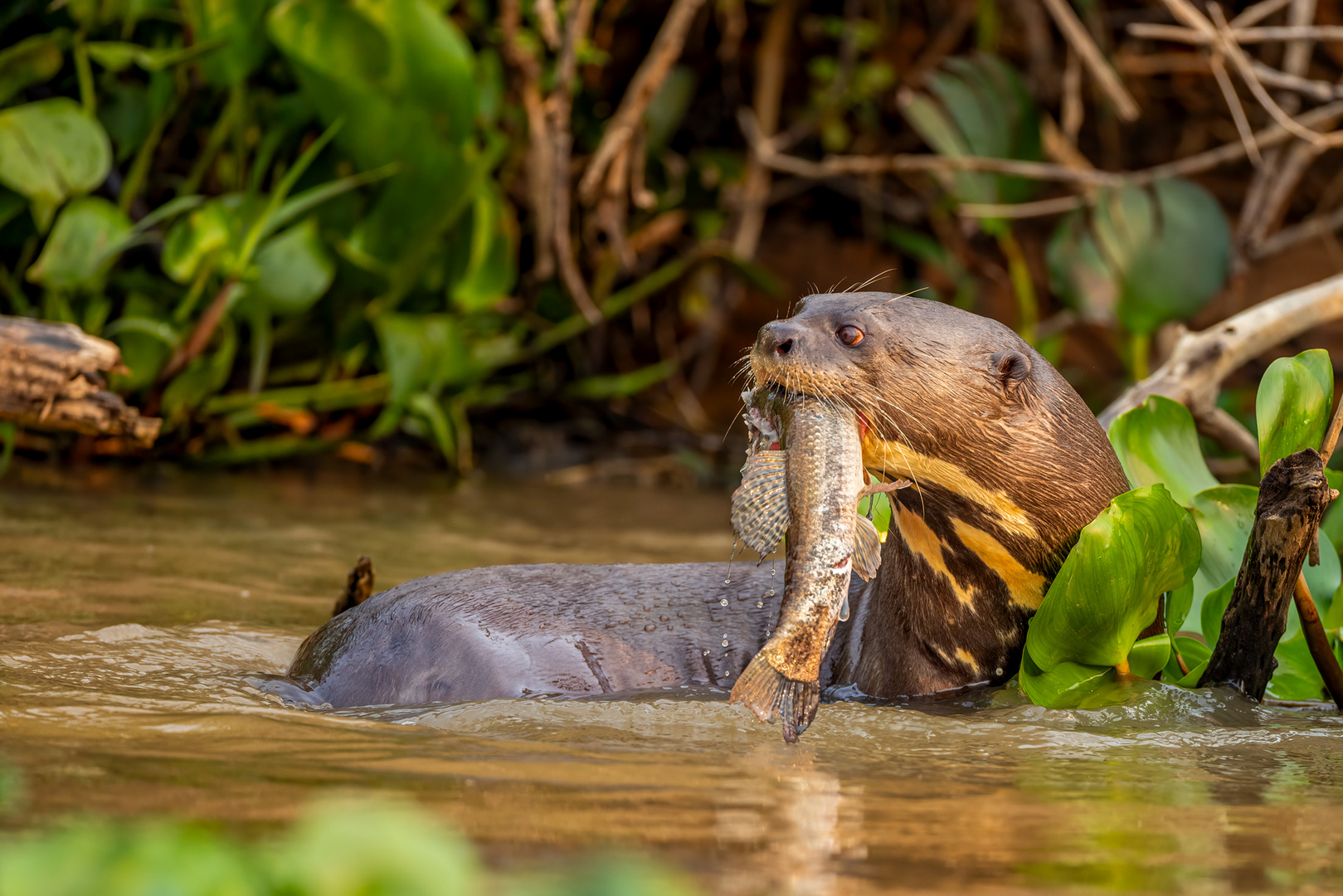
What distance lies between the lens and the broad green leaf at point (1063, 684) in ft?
7.27

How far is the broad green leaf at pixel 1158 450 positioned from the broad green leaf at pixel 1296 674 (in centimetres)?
32

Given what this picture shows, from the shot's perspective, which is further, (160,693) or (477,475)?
(477,475)

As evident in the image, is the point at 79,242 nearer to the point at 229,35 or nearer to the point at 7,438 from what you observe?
the point at 7,438

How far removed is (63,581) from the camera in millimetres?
3043

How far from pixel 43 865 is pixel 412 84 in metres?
3.82

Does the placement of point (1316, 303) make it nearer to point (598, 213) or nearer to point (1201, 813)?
point (1201, 813)

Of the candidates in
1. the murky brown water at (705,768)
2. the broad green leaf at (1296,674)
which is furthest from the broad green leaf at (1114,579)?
the broad green leaf at (1296,674)

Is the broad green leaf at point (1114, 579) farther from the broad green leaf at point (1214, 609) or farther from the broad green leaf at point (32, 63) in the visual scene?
the broad green leaf at point (32, 63)

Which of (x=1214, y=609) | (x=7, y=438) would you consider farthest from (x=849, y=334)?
A: (x=7, y=438)

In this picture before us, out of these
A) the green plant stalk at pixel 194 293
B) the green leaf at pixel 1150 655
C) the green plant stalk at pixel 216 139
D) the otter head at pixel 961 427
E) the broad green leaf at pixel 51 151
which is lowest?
the green leaf at pixel 1150 655

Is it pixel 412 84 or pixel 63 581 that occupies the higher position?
pixel 412 84

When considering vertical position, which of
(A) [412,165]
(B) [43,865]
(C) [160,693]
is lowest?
(C) [160,693]

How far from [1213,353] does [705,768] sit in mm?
1948

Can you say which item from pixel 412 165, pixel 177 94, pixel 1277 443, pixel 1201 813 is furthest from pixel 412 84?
pixel 1201 813
